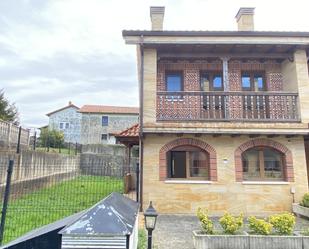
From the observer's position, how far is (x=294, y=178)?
31.1 ft

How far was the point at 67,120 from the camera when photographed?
1742 inches

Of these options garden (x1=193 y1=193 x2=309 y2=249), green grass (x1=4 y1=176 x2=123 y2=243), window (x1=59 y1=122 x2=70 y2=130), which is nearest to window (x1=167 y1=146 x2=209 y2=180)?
green grass (x1=4 y1=176 x2=123 y2=243)

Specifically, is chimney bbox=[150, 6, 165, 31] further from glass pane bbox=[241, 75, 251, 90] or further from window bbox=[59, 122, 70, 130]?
window bbox=[59, 122, 70, 130]

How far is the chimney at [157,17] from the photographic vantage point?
11352 mm

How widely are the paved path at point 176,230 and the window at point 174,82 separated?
16.8ft

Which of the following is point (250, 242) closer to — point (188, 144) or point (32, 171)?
point (188, 144)

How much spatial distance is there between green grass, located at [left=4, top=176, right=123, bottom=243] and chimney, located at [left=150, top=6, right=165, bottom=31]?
6.59 metres

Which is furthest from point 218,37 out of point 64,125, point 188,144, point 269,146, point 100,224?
point 64,125

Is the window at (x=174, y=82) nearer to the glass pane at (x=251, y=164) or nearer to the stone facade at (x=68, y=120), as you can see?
the glass pane at (x=251, y=164)

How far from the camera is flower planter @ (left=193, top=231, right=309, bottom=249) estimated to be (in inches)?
210

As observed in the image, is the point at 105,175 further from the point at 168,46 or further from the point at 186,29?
the point at 186,29

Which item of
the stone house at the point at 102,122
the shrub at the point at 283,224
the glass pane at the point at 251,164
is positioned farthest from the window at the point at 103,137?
the shrub at the point at 283,224

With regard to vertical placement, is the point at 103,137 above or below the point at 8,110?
above

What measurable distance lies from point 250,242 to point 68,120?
4222 cm
